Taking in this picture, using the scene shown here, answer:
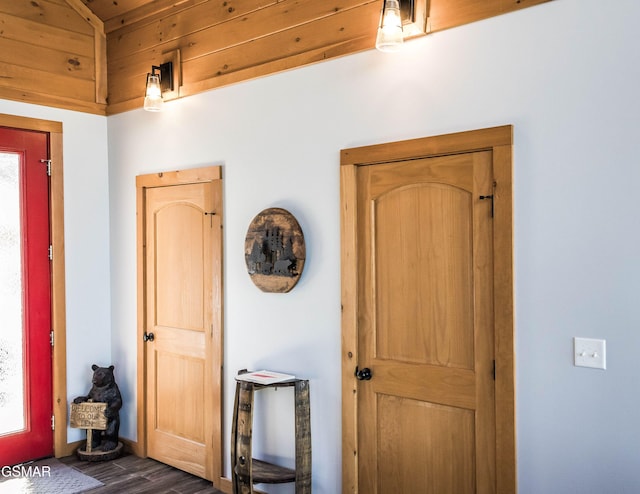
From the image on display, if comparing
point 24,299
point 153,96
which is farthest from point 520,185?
point 24,299

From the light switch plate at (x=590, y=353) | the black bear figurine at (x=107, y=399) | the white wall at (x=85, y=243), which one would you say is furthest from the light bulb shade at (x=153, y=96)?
the light switch plate at (x=590, y=353)

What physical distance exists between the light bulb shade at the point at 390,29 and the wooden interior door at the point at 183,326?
149 cm

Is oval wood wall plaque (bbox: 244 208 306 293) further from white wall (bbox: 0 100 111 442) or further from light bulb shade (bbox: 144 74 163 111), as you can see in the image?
white wall (bbox: 0 100 111 442)

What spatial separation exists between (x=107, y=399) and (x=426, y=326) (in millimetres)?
2491

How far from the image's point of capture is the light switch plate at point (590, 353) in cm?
223

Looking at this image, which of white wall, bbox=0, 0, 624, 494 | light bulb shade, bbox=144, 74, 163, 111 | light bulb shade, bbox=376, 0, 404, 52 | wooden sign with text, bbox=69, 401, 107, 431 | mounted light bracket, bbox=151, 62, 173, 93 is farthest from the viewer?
wooden sign with text, bbox=69, 401, 107, 431

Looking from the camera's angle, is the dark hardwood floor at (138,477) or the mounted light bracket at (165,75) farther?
the mounted light bracket at (165,75)

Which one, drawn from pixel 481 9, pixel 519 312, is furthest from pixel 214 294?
pixel 481 9

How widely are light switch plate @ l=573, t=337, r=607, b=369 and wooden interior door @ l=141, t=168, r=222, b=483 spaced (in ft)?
6.77

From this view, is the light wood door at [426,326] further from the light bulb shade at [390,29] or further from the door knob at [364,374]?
the light bulb shade at [390,29]

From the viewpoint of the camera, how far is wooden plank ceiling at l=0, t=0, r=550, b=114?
305 centimetres

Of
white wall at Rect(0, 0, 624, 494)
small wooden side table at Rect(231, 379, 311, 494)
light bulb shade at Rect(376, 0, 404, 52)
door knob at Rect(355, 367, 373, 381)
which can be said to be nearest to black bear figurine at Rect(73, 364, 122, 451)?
white wall at Rect(0, 0, 624, 494)

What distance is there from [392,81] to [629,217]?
122 centimetres

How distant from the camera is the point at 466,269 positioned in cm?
260
